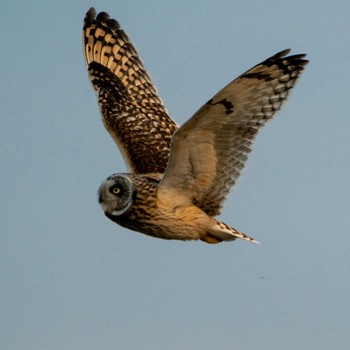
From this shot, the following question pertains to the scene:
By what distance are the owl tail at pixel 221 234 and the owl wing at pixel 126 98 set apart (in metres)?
1.06

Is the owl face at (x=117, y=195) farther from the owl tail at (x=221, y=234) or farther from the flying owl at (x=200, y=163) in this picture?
the owl tail at (x=221, y=234)

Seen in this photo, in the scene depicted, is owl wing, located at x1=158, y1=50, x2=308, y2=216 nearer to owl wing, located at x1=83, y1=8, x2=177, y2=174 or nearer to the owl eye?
the owl eye

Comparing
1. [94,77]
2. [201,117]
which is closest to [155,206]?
[201,117]

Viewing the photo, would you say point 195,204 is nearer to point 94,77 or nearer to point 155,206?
point 155,206

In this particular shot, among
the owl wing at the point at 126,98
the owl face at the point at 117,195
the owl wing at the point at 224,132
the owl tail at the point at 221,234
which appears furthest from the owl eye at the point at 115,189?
the owl tail at the point at 221,234

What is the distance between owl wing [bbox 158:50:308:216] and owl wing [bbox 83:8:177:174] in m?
0.92

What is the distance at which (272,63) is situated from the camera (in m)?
9.46

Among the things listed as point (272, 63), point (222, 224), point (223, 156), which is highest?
point (272, 63)

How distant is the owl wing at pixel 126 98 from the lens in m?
11.0

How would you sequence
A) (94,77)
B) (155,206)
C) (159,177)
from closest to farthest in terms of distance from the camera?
(155,206), (159,177), (94,77)

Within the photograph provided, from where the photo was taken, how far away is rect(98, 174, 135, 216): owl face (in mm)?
9852

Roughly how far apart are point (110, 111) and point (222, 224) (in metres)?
2.41

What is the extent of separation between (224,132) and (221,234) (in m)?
1.13

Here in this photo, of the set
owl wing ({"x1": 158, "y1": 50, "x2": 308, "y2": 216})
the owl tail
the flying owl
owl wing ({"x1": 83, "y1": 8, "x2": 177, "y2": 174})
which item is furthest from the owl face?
the owl tail
